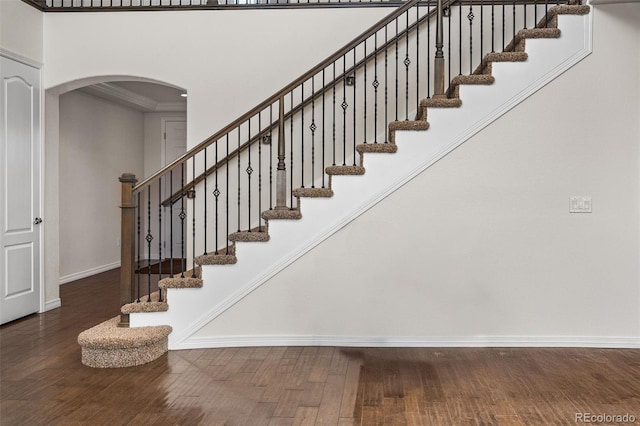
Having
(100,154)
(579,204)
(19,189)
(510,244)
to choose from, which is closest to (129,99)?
(100,154)

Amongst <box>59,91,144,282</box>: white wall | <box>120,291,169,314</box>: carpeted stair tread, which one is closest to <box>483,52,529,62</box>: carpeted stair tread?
<box>120,291,169,314</box>: carpeted stair tread

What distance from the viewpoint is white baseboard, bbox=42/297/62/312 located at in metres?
5.78

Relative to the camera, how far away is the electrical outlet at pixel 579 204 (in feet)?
14.2

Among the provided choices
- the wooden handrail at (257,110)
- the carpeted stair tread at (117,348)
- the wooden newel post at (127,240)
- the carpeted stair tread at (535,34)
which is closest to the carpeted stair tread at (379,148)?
the wooden handrail at (257,110)

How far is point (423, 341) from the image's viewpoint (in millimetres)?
4379

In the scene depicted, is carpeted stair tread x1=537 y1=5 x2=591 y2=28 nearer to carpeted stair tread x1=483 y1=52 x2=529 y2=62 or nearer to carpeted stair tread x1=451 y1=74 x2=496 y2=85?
carpeted stair tread x1=483 y1=52 x2=529 y2=62

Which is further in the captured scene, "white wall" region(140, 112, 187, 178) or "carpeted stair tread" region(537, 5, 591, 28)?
"white wall" region(140, 112, 187, 178)

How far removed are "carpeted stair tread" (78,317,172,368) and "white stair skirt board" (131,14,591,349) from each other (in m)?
0.32

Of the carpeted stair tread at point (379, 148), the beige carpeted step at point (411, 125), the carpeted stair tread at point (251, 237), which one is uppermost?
the beige carpeted step at point (411, 125)

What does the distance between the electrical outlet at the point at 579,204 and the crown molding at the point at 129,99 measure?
6.05 m

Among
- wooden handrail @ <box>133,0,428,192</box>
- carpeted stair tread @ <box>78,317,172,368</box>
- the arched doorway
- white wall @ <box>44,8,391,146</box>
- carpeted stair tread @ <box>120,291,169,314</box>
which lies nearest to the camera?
carpeted stair tread @ <box>78,317,172,368</box>

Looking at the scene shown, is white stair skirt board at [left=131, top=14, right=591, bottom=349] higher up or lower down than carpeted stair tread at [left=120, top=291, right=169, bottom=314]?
higher up

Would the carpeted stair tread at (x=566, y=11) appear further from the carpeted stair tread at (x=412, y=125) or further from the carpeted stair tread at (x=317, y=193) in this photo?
the carpeted stair tread at (x=317, y=193)

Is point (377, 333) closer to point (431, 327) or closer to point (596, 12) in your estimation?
point (431, 327)
